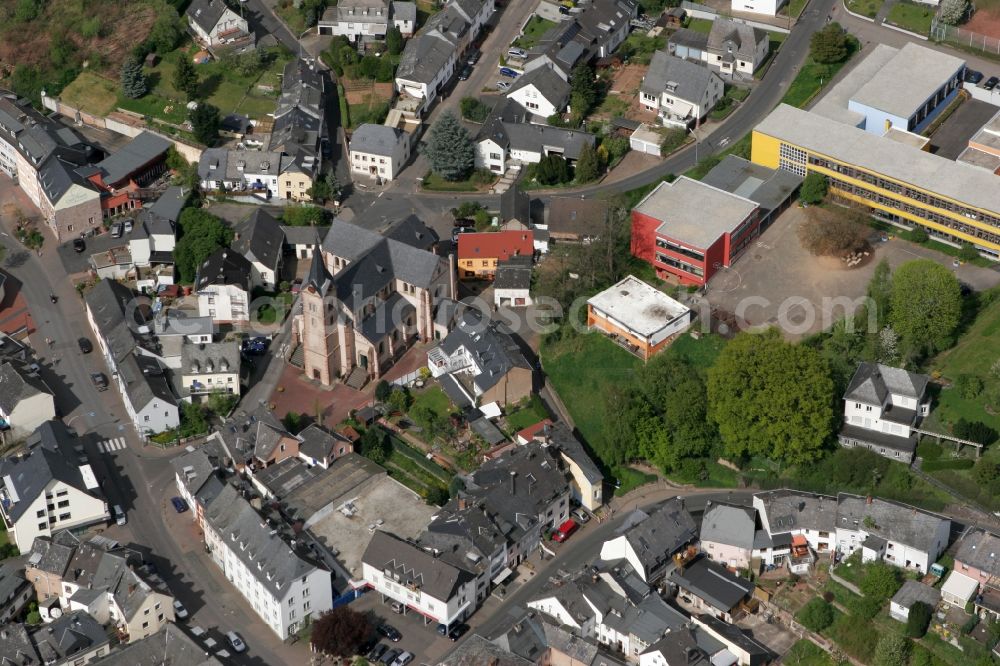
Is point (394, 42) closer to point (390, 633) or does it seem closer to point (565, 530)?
point (565, 530)

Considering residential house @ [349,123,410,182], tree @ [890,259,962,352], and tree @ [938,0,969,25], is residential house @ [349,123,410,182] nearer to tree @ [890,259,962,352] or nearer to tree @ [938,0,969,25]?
tree @ [890,259,962,352]

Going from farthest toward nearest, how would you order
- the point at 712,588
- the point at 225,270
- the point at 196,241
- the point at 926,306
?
the point at 196,241, the point at 225,270, the point at 926,306, the point at 712,588

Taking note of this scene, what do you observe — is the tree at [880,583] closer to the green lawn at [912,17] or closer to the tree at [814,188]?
the tree at [814,188]

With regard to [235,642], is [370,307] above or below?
above

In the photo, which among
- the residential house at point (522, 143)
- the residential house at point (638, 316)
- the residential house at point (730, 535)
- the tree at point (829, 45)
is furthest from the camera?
the tree at point (829, 45)

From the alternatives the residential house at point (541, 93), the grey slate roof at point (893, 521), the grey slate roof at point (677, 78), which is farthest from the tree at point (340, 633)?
the grey slate roof at point (677, 78)

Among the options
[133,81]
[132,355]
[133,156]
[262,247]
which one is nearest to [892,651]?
[132,355]

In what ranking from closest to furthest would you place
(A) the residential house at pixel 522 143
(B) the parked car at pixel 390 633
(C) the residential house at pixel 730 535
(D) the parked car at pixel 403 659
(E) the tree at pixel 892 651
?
(E) the tree at pixel 892 651, (D) the parked car at pixel 403 659, (B) the parked car at pixel 390 633, (C) the residential house at pixel 730 535, (A) the residential house at pixel 522 143

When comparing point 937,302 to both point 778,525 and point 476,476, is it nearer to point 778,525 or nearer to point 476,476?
point 778,525
